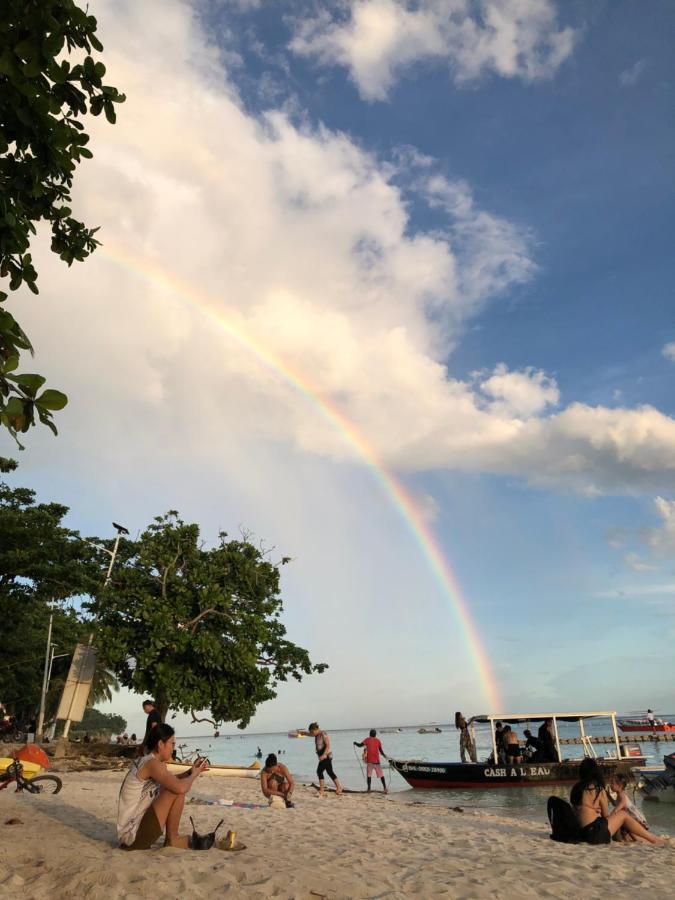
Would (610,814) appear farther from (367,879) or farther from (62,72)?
(62,72)

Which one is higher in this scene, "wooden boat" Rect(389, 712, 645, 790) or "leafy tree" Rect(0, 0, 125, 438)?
"leafy tree" Rect(0, 0, 125, 438)

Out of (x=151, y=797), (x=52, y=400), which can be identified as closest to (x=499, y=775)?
(x=151, y=797)

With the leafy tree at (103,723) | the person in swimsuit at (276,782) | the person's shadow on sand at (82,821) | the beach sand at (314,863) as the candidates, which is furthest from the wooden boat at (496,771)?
the leafy tree at (103,723)

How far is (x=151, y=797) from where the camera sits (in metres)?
6.51

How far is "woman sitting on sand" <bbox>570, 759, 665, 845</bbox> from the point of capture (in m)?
8.15

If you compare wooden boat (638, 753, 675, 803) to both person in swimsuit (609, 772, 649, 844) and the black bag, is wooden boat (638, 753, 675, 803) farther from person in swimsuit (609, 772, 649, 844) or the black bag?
the black bag

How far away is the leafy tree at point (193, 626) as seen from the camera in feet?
69.2

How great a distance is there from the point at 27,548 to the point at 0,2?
76.0 feet

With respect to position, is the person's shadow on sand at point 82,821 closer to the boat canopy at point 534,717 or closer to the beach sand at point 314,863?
the beach sand at point 314,863

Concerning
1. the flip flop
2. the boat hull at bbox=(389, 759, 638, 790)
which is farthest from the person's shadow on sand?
the boat hull at bbox=(389, 759, 638, 790)

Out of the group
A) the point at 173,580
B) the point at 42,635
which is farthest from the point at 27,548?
the point at 42,635

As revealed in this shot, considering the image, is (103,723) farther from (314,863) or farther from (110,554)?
(314,863)

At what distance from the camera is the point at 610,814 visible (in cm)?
848

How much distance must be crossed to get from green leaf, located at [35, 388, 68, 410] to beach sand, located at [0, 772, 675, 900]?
4119mm
